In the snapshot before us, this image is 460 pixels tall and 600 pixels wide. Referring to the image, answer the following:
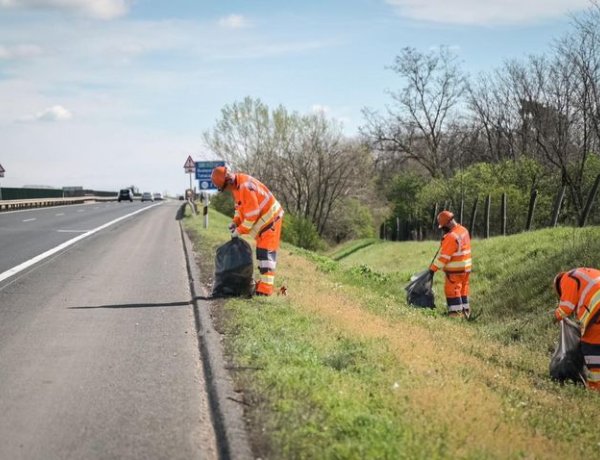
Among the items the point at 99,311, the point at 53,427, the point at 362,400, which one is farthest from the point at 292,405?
the point at 99,311

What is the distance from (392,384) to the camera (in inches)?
214

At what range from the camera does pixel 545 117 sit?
1556 inches

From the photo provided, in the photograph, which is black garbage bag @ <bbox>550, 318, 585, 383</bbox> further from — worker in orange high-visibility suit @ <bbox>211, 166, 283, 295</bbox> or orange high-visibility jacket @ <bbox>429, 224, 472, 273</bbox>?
orange high-visibility jacket @ <bbox>429, 224, 472, 273</bbox>

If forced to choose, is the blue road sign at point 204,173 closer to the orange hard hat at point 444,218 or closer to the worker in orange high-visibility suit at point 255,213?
the orange hard hat at point 444,218

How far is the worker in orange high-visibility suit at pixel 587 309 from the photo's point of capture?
22.9ft

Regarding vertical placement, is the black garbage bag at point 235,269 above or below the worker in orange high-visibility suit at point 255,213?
below

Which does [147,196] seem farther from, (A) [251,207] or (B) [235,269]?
(A) [251,207]

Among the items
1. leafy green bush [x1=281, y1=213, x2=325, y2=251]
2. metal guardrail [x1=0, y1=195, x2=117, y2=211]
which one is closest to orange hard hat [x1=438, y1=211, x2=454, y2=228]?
metal guardrail [x1=0, y1=195, x2=117, y2=211]

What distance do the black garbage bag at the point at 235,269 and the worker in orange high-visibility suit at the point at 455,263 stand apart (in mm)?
3846

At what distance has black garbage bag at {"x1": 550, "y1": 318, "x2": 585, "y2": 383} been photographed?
23.5 ft

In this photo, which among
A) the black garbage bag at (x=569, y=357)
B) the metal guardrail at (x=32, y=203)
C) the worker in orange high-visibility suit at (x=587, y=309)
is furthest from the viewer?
the metal guardrail at (x=32, y=203)

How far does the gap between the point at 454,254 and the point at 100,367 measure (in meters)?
7.31

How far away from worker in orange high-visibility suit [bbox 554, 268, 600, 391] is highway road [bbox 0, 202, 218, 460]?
13.1ft

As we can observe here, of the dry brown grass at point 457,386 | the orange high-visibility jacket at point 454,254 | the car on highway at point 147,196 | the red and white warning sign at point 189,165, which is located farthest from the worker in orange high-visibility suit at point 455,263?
the car on highway at point 147,196
